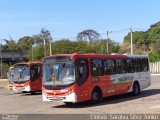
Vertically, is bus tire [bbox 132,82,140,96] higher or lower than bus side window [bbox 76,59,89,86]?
lower

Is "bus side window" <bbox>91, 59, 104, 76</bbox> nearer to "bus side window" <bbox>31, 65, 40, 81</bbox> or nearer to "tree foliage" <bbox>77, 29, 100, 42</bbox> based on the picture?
"bus side window" <bbox>31, 65, 40, 81</bbox>

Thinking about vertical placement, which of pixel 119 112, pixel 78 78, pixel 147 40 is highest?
pixel 147 40

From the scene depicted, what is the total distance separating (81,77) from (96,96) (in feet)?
5.55

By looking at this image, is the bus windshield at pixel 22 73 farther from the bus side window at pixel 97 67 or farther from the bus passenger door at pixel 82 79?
the bus passenger door at pixel 82 79

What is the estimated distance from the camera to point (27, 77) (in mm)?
30250

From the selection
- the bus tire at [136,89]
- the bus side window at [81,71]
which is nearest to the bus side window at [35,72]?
the bus tire at [136,89]

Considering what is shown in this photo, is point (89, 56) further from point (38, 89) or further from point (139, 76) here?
point (38, 89)

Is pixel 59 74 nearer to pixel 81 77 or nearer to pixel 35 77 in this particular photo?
pixel 81 77

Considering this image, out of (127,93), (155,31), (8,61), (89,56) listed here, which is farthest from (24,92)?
(155,31)

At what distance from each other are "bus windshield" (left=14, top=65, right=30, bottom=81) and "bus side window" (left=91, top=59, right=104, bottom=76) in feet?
31.4

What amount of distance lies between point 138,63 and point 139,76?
808 millimetres

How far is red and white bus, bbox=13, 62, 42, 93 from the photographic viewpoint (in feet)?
99.1

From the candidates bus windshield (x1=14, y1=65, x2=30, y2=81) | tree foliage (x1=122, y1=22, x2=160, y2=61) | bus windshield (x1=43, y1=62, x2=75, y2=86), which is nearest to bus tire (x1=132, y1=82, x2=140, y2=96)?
bus windshield (x1=43, y1=62, x2=75, y2=86)

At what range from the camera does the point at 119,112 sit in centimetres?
1681
